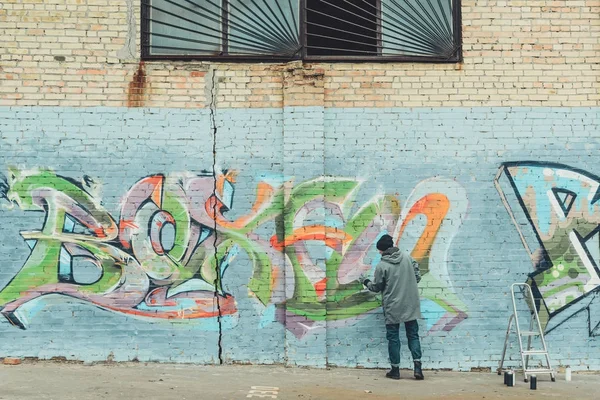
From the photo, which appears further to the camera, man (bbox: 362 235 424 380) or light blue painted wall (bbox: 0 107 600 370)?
light blue painted wall (bbox: 0 107 600 370)

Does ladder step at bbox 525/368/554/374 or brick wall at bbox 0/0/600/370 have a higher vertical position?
brick wall at bbox 0/0/600/370

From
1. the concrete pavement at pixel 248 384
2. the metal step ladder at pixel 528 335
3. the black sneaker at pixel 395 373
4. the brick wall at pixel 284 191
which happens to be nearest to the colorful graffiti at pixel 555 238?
the brick wall at pixel 284 191

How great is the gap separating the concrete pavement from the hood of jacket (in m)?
1.19

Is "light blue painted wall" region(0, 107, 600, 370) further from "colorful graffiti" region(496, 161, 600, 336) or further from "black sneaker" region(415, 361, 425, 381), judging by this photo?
"black sneaker" region(415, 361, 425, 381)

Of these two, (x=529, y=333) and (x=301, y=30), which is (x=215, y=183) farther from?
(x=529, y=333)

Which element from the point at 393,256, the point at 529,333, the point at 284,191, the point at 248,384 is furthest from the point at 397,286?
the point at 248,384

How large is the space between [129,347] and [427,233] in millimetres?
3382

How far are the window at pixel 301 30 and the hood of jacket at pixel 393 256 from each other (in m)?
2.14

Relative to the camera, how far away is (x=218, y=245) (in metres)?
8.27

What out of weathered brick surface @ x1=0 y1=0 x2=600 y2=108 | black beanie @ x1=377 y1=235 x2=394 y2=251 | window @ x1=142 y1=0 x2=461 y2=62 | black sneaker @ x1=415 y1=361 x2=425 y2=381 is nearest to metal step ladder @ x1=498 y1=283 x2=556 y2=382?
black sneaker @ x1=415 y1=361 x2=425 y2=381

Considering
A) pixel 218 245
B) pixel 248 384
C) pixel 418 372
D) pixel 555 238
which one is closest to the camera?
pixel 248 384

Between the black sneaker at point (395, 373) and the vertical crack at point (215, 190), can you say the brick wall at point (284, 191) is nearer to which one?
the vertical crack at point (215, 190)

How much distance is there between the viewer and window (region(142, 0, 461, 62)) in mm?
8562

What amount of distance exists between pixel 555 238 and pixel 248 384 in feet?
12.0
